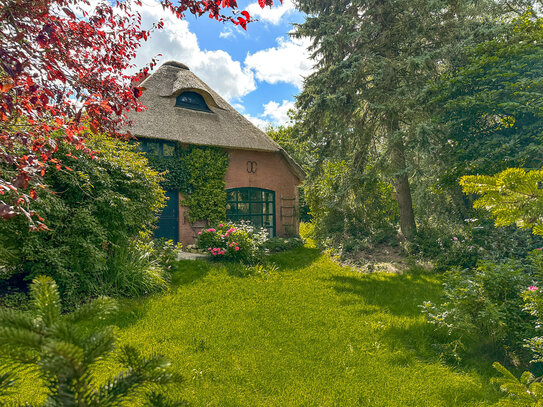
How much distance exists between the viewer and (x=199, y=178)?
11.2 metres

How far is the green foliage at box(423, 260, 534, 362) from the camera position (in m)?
3.20

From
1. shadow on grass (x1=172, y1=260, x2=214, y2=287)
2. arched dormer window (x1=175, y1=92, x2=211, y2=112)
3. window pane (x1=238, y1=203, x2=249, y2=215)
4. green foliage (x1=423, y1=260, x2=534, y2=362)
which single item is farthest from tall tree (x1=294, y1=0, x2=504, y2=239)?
shadow on grass (x1=172, y1=260, x2=214, y2=287)

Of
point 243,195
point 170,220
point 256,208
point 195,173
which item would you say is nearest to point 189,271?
point 170,220

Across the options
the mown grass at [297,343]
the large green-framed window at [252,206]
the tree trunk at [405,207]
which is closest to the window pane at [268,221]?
the large green-framed window at [252,206]

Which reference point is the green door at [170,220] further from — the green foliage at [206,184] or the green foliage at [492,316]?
the green foliage at [492,316]

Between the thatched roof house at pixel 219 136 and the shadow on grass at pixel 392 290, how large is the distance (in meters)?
6.20

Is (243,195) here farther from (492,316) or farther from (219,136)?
(492,316)

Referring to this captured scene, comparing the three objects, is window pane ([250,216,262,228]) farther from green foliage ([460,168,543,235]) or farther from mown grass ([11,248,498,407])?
green foliage ([460,168,543,235])

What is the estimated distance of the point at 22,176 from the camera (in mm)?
2098

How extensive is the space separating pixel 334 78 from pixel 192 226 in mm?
6849

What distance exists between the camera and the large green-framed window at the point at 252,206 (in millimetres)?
12211

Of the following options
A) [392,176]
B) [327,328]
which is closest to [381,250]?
[392,176]

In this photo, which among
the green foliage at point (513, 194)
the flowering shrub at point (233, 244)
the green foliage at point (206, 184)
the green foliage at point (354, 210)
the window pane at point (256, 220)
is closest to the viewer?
the green foliage at point (513, 194)

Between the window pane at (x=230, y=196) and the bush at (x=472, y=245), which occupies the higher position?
the window pane at (x=230, y=196)
